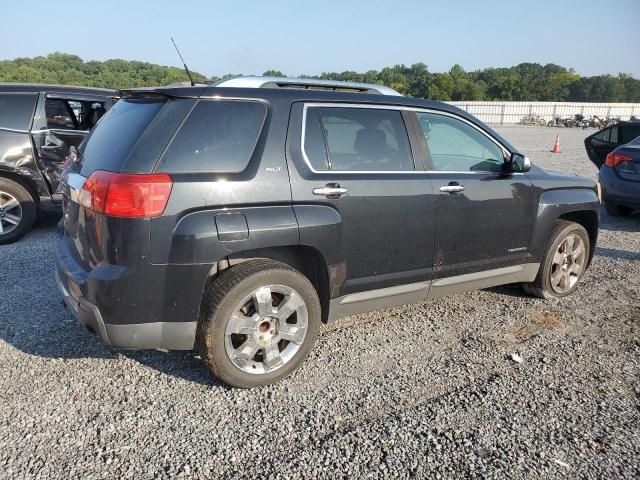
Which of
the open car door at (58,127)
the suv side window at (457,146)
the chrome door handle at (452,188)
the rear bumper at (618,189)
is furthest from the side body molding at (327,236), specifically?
the rear bumper at (618,189)

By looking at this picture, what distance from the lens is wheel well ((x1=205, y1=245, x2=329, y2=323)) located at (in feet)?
10.4

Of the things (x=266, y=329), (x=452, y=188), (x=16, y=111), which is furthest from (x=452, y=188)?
(x=16, y=111)

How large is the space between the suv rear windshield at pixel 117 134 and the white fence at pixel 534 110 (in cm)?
5109

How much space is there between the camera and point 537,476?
252cm

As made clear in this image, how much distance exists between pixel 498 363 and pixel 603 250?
3876mm

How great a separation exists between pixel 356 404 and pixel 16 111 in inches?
225

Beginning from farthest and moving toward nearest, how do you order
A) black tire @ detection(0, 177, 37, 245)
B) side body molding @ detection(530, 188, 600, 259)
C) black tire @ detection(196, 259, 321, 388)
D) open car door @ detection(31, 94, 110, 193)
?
open car door @ detection(31, 94, 110, 193) → black tire @ detection(0, 177, 37, 245) → side body molding @ detection(530, 188, 600, 259) → black tire @ detection(196, 259, 321, 388)

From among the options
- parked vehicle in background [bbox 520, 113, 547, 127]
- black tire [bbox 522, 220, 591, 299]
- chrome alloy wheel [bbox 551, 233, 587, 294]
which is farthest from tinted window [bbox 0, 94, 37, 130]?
parked vehicle in background [bbox 520, 113, 547, 127]

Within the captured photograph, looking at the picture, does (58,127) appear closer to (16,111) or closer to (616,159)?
(16,111)

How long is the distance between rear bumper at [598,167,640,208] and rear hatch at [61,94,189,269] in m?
7.30

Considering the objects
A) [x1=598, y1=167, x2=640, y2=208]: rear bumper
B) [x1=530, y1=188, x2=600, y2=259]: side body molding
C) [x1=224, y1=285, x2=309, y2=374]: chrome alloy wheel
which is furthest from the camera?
[x1=598, y1=167, x2=640, y2=208]: rear bumper

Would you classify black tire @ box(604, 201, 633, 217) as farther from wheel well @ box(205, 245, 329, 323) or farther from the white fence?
the white fence

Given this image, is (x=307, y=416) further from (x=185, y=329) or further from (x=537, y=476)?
(x=537, y=476)

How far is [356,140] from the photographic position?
3641 millimetres
